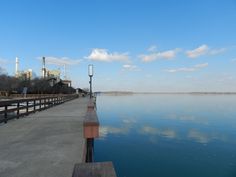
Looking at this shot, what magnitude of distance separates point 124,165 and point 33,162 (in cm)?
551

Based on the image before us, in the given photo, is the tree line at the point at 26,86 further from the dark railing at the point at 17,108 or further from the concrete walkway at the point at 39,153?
the concrete walkway at the point at 39,153

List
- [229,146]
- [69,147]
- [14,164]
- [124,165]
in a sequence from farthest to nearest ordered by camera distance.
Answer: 1. [229,146]
2. [124,165]
3. [69,147]
4. [14,164]

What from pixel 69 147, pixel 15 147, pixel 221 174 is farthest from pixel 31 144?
pixel 221 174

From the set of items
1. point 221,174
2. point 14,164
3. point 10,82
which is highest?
point 10,82

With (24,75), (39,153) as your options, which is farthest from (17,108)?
(24,75)

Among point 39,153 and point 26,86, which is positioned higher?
point 26,86

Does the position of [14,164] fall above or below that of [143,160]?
above

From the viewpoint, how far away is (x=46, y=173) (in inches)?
149

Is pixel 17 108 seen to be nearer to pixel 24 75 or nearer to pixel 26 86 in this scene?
pixel 26 86

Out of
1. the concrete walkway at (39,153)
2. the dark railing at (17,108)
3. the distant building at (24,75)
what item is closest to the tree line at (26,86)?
the distant building at (24,75)

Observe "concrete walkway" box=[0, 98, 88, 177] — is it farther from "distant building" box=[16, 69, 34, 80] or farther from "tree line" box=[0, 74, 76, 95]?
"distant building" box=[16, 69, 34, 80]

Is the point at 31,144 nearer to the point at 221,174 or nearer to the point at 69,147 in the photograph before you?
the point at 69,147

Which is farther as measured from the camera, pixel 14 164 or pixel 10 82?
pixel 10 82

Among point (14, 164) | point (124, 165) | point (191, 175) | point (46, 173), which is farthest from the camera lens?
point (124, 165)
